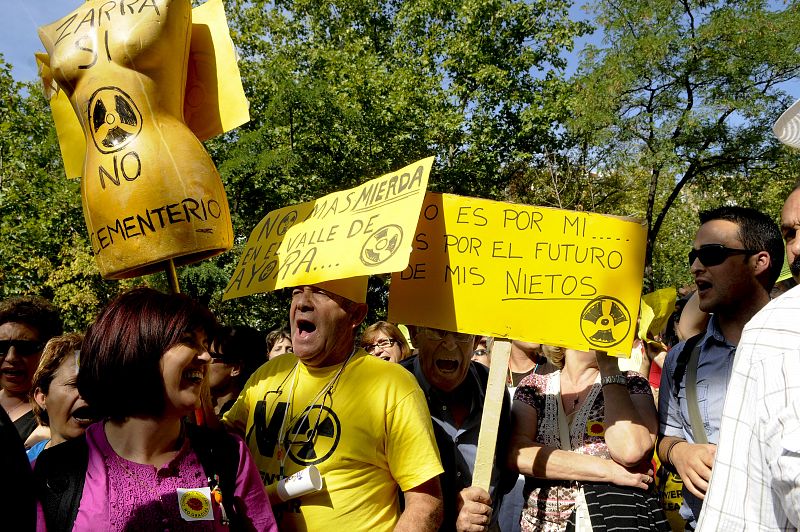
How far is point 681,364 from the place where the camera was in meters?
2.77

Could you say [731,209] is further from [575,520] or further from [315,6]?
[315,6]

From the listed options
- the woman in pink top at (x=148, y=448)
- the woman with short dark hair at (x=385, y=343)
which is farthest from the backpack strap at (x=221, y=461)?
the woman with short dark hair at (x=385, y=343)

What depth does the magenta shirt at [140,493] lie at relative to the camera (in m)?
1.83

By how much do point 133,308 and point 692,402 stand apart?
207 cm

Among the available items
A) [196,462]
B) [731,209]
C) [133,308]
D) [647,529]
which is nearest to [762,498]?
[647,529]

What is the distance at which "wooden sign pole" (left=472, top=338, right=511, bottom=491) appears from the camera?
97.7 inches

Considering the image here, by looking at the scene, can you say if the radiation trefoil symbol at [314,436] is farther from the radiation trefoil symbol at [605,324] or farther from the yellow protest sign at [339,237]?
the radiation trefoil symbol at [605,324]

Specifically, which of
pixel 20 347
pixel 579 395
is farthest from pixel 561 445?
pixel 20 347

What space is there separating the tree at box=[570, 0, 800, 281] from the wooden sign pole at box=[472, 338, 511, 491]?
15.2 m

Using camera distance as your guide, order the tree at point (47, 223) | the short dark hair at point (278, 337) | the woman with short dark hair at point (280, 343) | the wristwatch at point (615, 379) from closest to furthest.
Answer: the wristwatch at point (615, 379)
the woman with short dark hair at point (280, 343)
the short dark hair at point (278, 337)
the tree at point (47, 223)

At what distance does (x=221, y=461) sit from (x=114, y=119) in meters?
1.38

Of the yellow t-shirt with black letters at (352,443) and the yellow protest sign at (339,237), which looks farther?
the yellow protest sign at (339,237)

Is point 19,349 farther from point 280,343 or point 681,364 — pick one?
point 681,364

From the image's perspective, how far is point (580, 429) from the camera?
284cm
